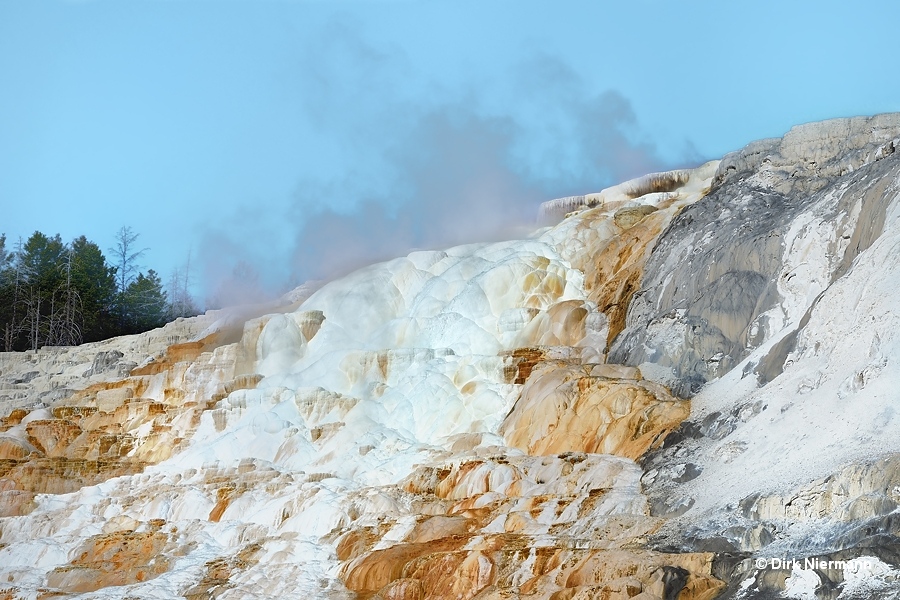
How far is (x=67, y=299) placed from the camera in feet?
142

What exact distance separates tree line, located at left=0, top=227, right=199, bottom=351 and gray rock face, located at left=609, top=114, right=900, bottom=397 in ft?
84.0

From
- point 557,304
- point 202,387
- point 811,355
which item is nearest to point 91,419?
point 202,387

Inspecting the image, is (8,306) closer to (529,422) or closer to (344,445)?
(344,445)

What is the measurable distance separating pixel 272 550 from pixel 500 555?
17.1 ft

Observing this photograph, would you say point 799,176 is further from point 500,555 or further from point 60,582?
point 60,582

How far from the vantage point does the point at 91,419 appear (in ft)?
88.1

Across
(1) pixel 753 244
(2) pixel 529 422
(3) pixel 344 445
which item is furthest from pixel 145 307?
(1) pixel 753 244

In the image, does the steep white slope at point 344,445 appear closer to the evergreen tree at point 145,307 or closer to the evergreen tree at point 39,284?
the evergreen tree at point 39,284

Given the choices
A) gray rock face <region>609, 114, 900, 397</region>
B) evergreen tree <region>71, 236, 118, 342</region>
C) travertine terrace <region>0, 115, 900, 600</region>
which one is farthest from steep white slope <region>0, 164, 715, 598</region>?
evergreen tree <region>71, 236, 118, 342</region>

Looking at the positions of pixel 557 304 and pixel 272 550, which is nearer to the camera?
pixel 272 550

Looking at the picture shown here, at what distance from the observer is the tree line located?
140 ft

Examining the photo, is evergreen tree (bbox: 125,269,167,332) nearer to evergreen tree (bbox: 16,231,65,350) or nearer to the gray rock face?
evergreen tree (bbox: 16,231,65,350)

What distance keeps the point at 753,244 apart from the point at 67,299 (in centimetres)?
3083

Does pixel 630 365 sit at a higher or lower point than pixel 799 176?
lower
